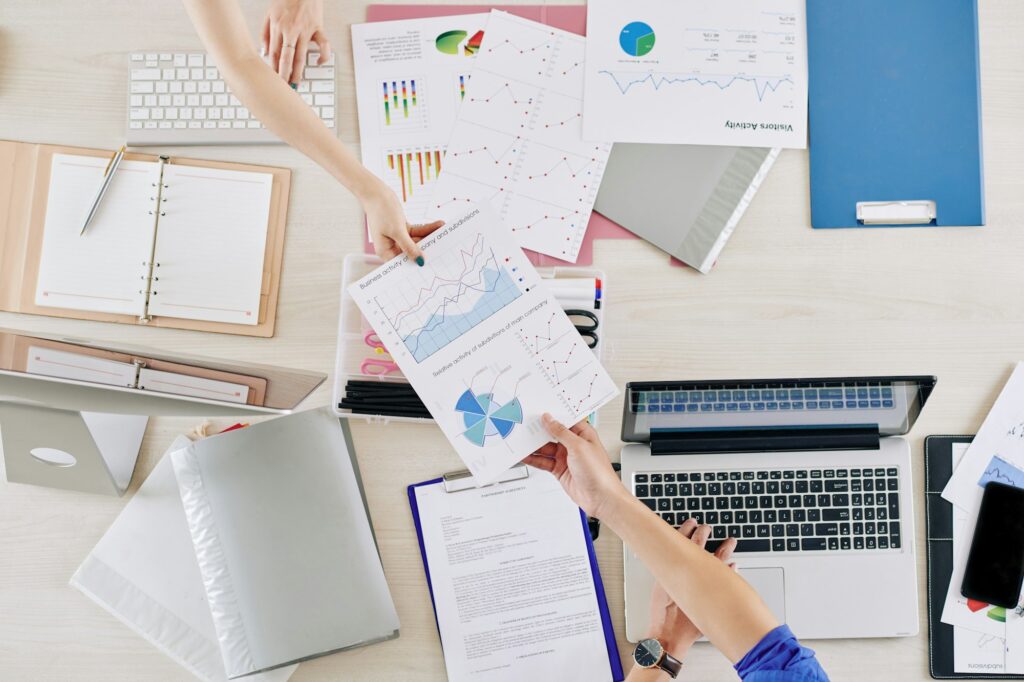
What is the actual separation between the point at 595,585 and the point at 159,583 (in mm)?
537

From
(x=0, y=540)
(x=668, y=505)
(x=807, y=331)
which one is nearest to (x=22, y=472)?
(x=0, y=540)

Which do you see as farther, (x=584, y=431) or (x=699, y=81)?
(x=699, y=81)

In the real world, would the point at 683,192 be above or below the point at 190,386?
above

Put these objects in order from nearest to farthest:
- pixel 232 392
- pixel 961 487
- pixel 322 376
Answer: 1. pixel 232 392
2. pixel 322 376
3. pixel 961 487

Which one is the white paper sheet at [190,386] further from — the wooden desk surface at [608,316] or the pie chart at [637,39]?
the pie chart at [637,39]

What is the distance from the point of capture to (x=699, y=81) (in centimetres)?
108

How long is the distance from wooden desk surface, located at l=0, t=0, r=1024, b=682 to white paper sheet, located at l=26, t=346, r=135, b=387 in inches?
12.7

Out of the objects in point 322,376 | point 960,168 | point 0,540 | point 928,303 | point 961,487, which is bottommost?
point 0,540

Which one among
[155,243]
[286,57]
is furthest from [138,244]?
[286,57]

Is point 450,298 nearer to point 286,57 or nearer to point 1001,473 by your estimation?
point 286,57

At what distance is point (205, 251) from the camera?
106 cm

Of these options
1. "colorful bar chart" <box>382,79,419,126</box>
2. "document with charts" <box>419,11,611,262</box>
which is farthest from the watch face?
"colorful bar chart" <box>382,79,419,126</box>

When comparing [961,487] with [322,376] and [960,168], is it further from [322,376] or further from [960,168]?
[322,376]

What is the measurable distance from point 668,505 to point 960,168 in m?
0.58
